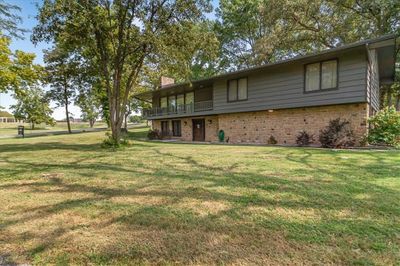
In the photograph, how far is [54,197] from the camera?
4.55 m

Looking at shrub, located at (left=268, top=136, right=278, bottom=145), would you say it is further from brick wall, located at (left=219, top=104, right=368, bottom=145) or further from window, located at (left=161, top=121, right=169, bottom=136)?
window, located at (left=161, top=121, right=169, bottom=136)

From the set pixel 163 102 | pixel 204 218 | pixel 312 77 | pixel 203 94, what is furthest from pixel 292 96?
pixel 163 102

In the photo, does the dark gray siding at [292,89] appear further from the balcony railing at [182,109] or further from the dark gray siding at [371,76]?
the balcony railing at [182,109]

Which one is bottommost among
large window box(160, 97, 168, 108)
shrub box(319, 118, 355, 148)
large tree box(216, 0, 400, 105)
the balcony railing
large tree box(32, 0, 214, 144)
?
shrub box(319, 118, 355, 148)

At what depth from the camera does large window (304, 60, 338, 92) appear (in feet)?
41.3

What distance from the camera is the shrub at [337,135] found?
1150cm

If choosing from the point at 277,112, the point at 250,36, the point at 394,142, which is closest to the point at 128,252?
the point at 394,142

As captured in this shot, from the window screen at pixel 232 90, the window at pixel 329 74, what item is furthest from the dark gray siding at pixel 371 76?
the window screen at pixel 232 90

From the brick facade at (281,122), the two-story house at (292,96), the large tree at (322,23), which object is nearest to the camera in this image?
the two-story house at (292,96)

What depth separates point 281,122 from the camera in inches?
590

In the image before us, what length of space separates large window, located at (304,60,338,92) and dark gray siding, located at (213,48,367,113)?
245mm

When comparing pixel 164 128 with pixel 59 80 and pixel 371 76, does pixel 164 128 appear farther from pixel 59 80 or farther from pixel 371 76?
pixel 371 76

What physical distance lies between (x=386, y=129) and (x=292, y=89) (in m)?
4.84

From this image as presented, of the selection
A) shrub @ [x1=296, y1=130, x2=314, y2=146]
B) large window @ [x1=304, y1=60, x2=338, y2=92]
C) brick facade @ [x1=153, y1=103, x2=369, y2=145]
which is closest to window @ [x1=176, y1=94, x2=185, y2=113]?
brick facade @ [x1=153, y1=103, x2=369, y2=145]
